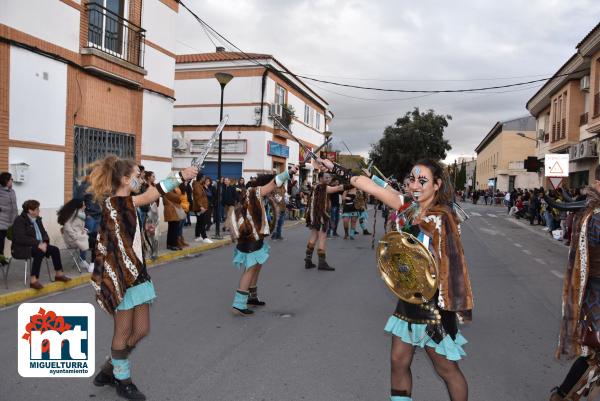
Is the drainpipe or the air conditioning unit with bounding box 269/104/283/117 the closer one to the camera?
the drainpipe

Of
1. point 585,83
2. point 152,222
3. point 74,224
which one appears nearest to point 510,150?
point 585,83

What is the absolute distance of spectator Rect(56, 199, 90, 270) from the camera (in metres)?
8.06

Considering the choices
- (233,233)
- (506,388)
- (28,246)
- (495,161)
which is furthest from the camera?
(495,161)

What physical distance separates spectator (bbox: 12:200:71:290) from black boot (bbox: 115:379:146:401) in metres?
4.05

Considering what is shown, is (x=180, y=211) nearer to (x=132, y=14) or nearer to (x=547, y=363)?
(x=132, y=14)

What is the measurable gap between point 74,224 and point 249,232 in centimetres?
373

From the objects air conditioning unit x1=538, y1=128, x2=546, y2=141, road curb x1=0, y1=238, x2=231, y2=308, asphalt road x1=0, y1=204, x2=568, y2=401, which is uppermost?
air conditioning unit x1=538, y1=128, x2=546, y2=141

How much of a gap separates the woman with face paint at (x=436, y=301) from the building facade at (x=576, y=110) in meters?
20.2

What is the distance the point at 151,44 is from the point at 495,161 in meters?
58.5

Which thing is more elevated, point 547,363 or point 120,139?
point 120,139

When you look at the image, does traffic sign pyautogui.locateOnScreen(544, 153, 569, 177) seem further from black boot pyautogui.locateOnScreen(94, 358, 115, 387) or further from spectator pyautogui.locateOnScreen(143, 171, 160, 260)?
black boot pyautogui.locateOnScreen(94, 358, 115, 387)

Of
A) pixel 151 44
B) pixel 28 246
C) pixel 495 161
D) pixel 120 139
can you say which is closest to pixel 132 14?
pixel 151 44

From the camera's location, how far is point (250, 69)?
81.6 feet

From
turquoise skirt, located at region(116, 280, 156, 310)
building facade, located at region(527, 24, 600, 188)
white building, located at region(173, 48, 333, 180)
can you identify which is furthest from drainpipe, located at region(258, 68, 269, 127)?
turquoise skirt, located at region(116, 280, 156, 310)
